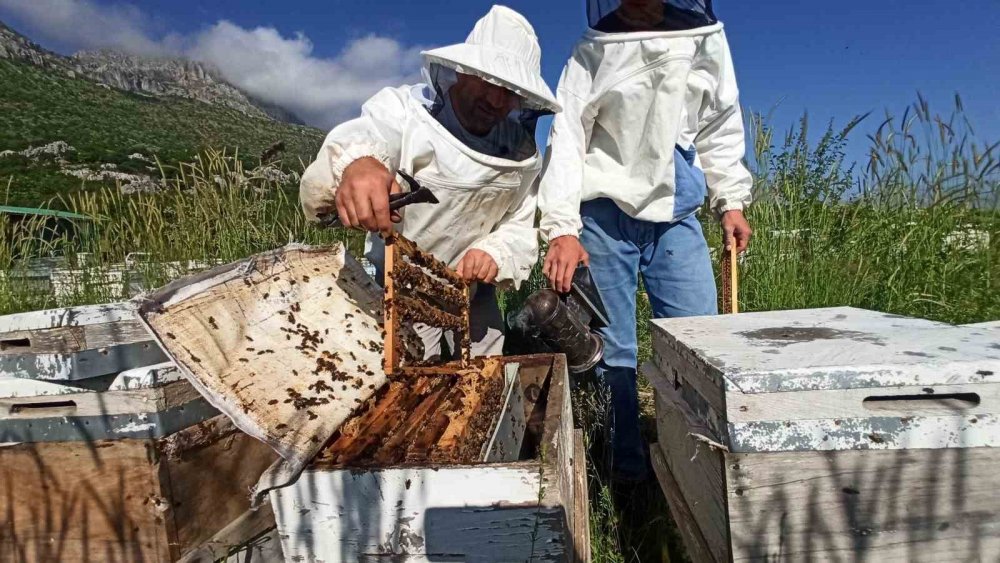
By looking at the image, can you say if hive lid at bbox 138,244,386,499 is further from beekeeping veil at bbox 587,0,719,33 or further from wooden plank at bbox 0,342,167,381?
beekeeping veil at bbox 587,0,719,33

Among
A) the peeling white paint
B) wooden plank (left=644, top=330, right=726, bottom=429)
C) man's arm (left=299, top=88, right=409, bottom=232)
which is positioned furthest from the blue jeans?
the peeling white paint

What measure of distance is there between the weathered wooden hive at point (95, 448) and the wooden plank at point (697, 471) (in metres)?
1.36

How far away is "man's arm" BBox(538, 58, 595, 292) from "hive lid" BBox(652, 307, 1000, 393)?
791 mm

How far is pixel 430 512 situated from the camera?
121cm

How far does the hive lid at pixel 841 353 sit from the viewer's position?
3.44 ft

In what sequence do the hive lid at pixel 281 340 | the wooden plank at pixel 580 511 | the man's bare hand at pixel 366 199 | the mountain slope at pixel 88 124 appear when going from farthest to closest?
the mountain slope at pixel 88 124
the man's bare hand at pixel 366 199
the wooden plank at pixel 580 511
the hive lid at pixel 281 340

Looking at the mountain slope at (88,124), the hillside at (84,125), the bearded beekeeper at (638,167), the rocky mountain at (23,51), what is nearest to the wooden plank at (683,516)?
the bearded beekeeper at (638,167)

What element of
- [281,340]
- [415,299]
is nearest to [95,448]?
[281,340]

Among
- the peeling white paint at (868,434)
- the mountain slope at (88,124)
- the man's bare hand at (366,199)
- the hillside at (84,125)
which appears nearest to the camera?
the peeling white paint at (868,434)

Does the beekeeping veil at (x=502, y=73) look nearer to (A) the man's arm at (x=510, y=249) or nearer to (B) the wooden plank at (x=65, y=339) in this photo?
(A) the man's arm at (x=510, y=249)

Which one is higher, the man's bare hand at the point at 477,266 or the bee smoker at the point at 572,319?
the man's bare hand at the point at 477,266

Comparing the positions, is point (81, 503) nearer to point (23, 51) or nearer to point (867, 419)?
point (867, 419)

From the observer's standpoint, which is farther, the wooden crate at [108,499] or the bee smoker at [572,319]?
the bee smoker at [572,319]

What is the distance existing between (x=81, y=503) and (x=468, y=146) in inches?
68.8
